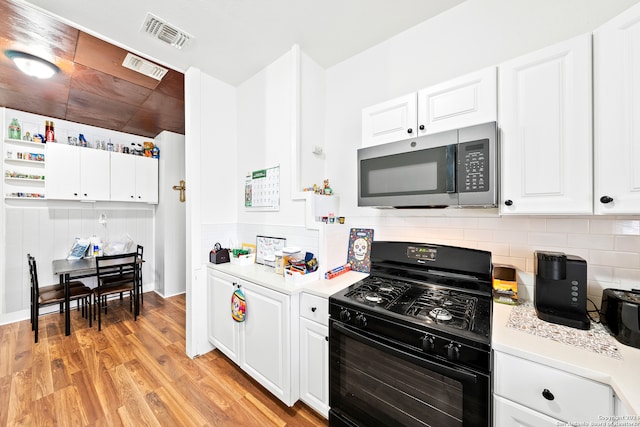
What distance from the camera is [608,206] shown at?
3.25 feet

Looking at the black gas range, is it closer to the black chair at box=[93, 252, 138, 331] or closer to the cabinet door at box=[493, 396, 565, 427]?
the cabinet door at box=[493, 396, 565, 427]

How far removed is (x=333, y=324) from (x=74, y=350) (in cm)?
283

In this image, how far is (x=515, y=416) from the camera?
36.2 inches

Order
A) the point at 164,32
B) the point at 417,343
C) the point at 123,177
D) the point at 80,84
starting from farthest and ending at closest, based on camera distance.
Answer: the point at 123,177
the point at 80,84
the point at 164,32
the point at 417,343

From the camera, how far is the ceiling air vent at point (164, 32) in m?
1.75

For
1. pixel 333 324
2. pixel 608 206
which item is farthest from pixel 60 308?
pixel 608 206

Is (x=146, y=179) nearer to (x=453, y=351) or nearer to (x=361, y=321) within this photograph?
(x=361, y=321)

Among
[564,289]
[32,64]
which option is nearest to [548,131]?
[564,289]

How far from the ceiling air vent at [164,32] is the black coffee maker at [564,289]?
9.05 feet

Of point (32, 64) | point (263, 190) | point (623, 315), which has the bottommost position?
point (623, 315)

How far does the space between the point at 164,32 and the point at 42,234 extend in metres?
3.36

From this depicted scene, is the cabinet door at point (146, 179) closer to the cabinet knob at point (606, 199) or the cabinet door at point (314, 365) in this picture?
the cabinet door at point (314, 365)

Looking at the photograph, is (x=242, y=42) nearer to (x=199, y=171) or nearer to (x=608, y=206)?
(x=199, y=171)

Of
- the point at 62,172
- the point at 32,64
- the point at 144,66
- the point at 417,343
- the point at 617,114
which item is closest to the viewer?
the point at 617,114
